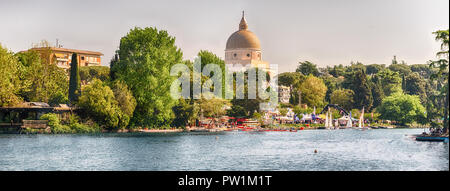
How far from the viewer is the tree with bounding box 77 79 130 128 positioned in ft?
173

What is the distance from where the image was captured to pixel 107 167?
28562 millimetres

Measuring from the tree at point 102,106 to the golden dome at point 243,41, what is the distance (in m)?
65.0

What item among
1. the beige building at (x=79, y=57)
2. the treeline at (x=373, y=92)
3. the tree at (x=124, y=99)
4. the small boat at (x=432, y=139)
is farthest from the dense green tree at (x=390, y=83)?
the beige building at (x=79, y=57)

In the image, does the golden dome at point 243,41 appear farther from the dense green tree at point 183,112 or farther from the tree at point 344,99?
the dense green tree at point 183,112

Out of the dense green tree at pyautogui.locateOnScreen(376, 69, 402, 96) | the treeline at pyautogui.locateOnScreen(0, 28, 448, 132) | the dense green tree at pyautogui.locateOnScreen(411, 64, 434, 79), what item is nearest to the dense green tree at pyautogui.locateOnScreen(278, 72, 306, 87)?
the dense green tree at pyautogui.locateOnScreen(376, 69, 402, 96)

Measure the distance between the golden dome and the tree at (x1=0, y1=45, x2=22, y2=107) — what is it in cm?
6749

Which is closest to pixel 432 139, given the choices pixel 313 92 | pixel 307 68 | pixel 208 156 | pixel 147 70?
pixel 208 156

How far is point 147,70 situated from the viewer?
55625mm

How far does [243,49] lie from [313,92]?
30017mm

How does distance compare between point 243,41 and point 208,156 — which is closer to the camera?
point 208,156

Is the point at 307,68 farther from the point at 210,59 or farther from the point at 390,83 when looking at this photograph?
the point at 210,59

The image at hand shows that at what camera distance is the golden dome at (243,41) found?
117525 mm

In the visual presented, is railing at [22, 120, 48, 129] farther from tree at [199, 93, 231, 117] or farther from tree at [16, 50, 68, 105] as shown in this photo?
tree at [199, 93, 231, 117]
